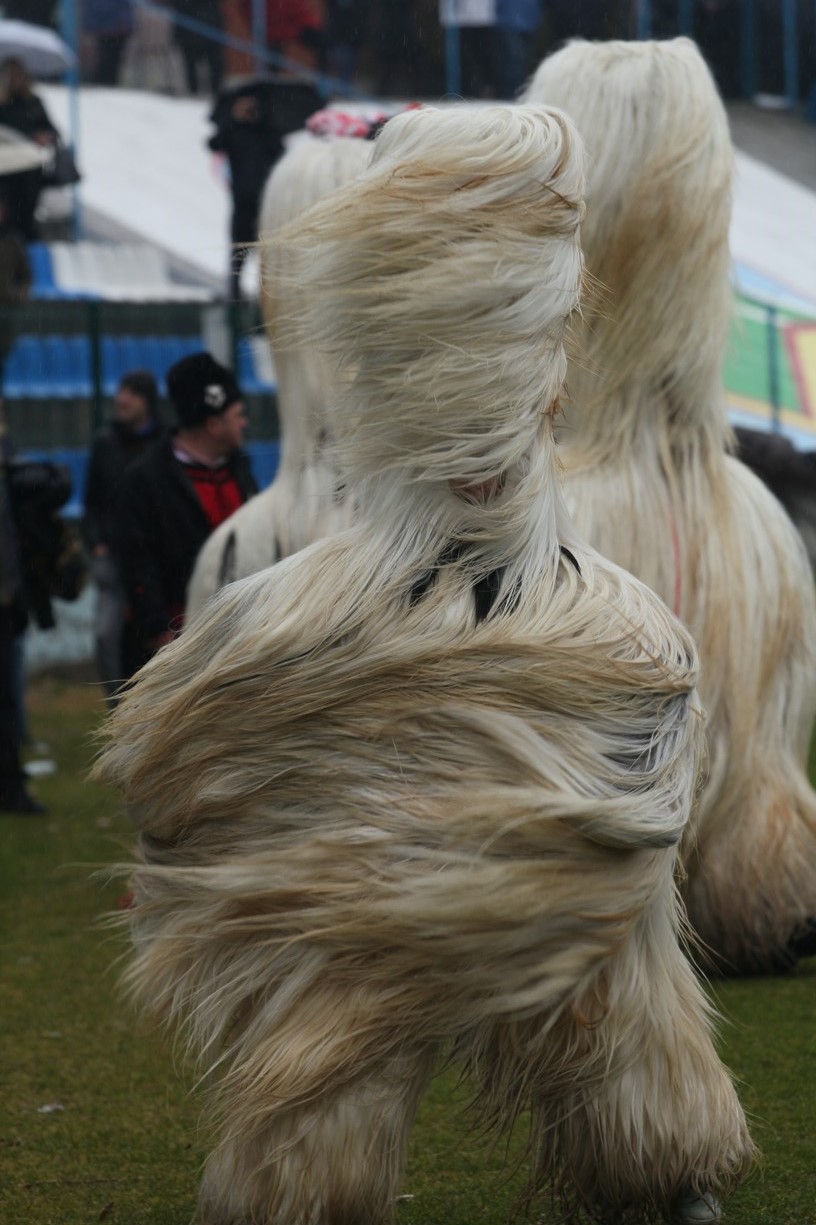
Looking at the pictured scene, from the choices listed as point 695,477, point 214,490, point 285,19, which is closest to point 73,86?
point 285,19

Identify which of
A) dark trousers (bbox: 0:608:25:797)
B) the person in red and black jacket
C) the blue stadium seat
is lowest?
dark trousers (bbox: 0:608:25:797)

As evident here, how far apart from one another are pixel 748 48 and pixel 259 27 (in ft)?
23.2

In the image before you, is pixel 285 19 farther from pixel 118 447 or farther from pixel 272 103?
pixel 118 447

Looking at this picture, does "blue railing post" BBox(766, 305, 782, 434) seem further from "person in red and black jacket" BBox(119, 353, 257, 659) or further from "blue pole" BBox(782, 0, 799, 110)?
"person in red and black jacket" BBox(119, 353, 257, 659)

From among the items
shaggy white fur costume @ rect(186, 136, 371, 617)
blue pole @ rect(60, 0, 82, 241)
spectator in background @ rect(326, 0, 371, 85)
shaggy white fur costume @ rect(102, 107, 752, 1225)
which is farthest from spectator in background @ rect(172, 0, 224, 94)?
shaggy white fur costume @ rect(102, 107, 752, 1225)

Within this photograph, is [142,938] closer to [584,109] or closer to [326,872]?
[326,872]

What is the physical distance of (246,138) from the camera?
1476 cm

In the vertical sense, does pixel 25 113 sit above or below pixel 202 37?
below

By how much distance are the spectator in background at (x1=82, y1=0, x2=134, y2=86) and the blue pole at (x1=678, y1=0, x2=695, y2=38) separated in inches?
262

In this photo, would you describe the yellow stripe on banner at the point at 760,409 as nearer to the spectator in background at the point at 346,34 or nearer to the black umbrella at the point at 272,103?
the black umbrella at the point at 272,103

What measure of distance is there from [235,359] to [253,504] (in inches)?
342

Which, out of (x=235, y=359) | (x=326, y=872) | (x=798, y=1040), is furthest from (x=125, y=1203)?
(x=235, y=359)

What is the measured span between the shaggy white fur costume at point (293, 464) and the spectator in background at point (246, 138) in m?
9.38

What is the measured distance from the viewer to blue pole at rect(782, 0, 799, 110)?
2370 cm
